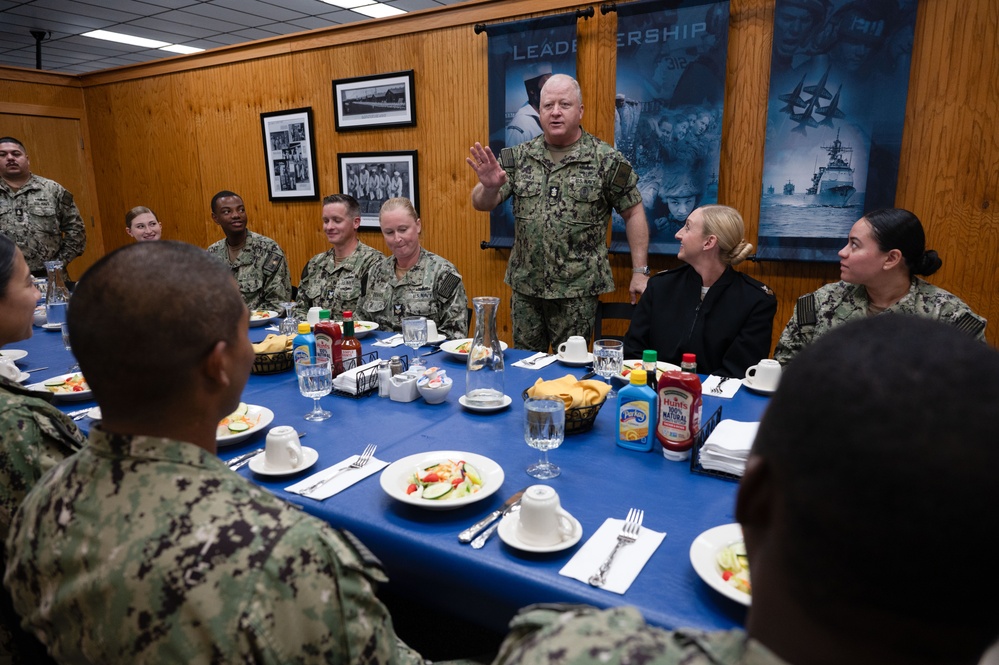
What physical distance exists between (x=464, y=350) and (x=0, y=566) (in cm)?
157

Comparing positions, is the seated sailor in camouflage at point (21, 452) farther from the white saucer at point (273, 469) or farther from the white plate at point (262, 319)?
the white plate at point (262, 319)

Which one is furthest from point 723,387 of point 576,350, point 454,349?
point 454,349

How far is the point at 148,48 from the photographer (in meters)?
8.25

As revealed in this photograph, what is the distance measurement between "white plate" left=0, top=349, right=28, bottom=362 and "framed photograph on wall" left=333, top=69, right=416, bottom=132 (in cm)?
294

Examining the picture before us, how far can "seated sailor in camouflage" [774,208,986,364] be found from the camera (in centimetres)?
228

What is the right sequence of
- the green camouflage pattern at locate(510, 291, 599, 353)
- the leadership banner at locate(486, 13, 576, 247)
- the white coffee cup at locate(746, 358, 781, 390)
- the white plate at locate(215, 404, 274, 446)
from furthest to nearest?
the leadership banner at locate(486, 13, 576, 247), the green camouflage pattern at locate(510, 291, 599, 353), the white coffee cup at locate(746, 358, 781, 390), the white plate at locate(215, 404, 274, 446)

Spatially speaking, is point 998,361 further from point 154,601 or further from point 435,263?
point 435,263

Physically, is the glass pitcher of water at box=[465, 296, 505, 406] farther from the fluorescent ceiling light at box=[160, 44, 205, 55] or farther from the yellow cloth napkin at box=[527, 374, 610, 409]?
the fluorescent ceiling light at box=[160, 44, 205, 55]

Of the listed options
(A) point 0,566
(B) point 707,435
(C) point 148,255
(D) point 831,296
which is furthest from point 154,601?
(D) point 831,296

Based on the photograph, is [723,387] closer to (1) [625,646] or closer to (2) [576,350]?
(2) [576,350]

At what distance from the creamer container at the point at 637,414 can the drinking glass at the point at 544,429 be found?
0.19 metres

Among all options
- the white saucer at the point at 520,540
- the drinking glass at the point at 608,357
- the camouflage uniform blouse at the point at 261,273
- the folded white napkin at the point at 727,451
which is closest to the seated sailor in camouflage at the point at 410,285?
the camouflage uniform blouse at the point at 261,273

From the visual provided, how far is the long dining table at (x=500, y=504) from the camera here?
101 cm

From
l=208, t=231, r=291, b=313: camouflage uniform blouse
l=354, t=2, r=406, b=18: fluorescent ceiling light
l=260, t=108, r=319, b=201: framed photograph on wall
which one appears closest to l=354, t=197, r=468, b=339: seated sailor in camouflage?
l=208, t=231, r=291, b=313: camouflage uniform blouse
